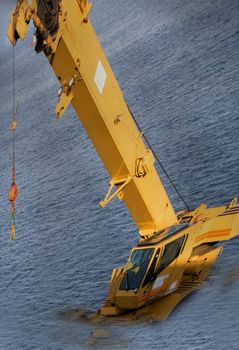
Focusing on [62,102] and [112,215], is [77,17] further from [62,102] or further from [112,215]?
[112,215]

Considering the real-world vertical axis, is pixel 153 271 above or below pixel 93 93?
below

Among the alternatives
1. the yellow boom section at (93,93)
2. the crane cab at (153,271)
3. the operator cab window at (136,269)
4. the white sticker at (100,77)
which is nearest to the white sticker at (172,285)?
the crane cab at (153,271)

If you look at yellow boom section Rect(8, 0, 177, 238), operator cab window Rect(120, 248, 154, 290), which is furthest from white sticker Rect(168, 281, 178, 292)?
yellow boom section Rect(8, 0, 177, 238)

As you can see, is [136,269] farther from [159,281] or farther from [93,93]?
[93,93]

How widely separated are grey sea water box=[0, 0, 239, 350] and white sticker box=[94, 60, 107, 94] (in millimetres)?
5894

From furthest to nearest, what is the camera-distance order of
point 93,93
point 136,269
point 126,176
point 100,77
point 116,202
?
point 116,202 < point 136,269 < point 126,176 < point 100,77 < point 93,93

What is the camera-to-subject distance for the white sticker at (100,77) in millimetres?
12769

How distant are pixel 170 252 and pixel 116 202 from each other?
33.0ft

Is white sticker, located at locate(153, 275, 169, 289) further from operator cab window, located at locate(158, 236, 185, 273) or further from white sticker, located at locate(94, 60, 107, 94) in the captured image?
white sticker, located at locate(94, 60, 107, 94)

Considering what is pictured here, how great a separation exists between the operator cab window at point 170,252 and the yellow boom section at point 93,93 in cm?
87

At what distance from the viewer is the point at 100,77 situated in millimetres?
12891

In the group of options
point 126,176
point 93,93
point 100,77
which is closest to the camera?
point 93,93

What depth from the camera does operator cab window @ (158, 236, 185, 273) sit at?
13.7 metres

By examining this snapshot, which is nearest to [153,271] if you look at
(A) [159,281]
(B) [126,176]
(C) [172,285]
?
(A) [159,281]
